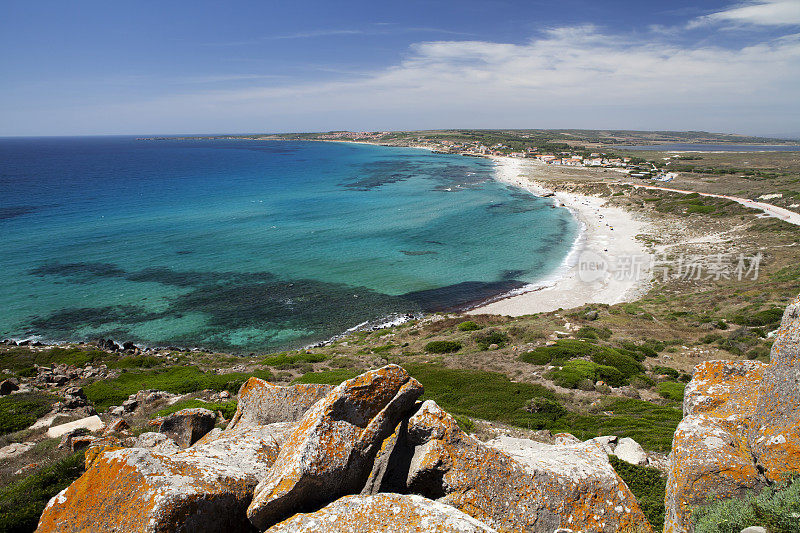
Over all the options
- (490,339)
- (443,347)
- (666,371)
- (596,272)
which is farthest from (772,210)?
(443,347)

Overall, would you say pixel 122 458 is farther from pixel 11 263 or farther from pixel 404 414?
pixel 11 263

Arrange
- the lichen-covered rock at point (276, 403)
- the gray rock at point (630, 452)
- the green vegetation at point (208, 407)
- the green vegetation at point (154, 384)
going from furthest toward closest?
the green vegetation at point (154, 384) < the green vegetation at point (208, 407) < the gray rock at point (630, 452) < the lichen-covered rock at point (276, 403)

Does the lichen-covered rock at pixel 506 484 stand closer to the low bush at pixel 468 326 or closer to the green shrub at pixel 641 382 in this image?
the green shrub at pixel 641 382

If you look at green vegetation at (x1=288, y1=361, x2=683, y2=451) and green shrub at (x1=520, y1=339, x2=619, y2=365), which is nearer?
green vegetation at (x1=288, y1=361, x2=683, y2=451)

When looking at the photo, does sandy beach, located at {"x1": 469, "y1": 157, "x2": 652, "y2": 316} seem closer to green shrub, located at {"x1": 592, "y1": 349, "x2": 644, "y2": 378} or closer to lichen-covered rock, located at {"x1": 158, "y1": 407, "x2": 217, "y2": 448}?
green shrub, located at {"x1": 592, "y1": 349, "x2": 644, "y2": 378}

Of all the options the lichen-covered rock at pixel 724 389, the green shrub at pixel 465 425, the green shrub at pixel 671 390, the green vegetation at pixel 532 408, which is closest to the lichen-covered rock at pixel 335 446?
the lichen-covered rock at pixel 724 389

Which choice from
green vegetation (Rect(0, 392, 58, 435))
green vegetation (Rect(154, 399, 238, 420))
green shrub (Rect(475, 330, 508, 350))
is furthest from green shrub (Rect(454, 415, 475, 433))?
green vegetation (Rect(0, 392, 58, 435))

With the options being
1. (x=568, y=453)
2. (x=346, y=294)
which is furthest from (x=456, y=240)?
(x=568, y=453)
